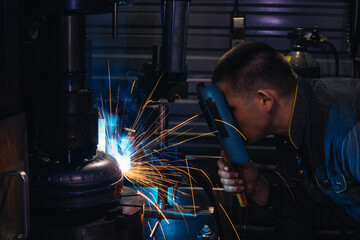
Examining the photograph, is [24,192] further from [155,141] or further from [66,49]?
[155,141]

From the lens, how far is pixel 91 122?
199 cm

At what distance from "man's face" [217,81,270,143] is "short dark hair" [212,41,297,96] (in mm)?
41

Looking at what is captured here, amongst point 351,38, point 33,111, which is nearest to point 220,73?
point 33,111

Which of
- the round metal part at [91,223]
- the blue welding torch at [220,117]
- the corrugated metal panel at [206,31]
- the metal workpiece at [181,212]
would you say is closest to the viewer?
the round metal part at [91,223]

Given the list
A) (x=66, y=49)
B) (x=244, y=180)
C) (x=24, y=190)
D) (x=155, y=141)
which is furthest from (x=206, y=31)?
(x=24, y=190)

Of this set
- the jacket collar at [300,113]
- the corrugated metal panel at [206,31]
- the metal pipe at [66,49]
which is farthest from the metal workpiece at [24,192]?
the corrugated metal panel at [206,31]

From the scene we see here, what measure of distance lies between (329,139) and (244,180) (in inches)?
24.9

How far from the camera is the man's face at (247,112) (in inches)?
87.6

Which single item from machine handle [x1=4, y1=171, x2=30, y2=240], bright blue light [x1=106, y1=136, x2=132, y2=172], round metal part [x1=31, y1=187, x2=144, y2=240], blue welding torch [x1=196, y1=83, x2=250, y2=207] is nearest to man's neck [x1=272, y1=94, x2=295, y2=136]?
blue welding torch [x1=196, y1=83, x2=250, y2=207]

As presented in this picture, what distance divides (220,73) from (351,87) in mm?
664

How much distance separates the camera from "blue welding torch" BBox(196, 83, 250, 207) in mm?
2119

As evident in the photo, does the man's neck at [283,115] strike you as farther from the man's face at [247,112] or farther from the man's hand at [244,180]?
the man's hand at [244,180]

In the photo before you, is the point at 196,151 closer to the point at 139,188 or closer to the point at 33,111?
the point at 139,188

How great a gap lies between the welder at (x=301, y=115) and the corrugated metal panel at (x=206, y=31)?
2255mm
